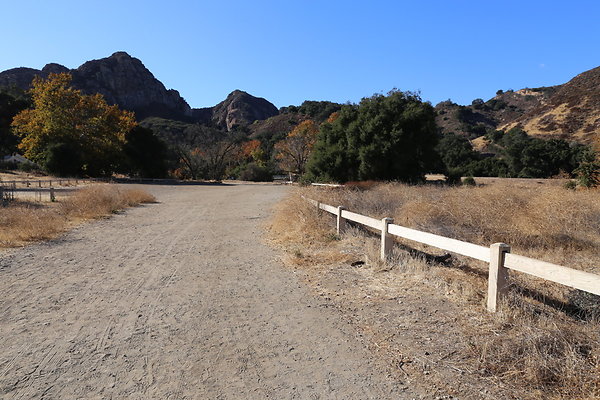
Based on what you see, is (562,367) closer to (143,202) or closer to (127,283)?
(127,283)

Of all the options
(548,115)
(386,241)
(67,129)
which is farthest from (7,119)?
(548,115)

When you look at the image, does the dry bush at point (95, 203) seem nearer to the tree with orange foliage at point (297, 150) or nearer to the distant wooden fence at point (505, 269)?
the distant wooden fence at point (505, 269)

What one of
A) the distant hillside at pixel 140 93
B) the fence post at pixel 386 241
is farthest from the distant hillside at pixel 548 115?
the distant hillside at pixel 140 93

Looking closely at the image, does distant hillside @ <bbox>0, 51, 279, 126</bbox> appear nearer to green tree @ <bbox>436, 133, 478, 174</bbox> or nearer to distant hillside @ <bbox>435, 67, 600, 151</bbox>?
distant hillside @ <bbox>435, 67, 600, 151</bbox>

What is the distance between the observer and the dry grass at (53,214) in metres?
10.4

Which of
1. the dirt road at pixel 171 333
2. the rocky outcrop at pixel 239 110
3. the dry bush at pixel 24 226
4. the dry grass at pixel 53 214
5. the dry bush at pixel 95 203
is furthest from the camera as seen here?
the rocky outcrop at pixel 239 110

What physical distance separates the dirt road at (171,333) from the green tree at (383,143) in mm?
19225

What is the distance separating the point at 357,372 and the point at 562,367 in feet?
5.68

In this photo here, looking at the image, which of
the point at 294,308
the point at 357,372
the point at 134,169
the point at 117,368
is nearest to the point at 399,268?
the point at 294,308

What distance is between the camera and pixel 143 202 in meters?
22.4

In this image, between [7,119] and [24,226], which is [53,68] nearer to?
[7,119]

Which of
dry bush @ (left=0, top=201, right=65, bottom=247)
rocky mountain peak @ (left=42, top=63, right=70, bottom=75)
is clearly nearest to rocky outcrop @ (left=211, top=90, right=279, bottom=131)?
rocky mountain peak @ (left=42, top=63, right=70, bottom=75)

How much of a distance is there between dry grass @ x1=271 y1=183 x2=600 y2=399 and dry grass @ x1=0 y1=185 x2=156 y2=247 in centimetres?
632

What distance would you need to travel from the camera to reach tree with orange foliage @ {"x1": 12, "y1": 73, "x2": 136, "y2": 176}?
4431cm
